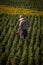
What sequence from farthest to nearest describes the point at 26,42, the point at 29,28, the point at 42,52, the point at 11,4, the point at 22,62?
1. the point at 11,4
2. the point at 29,28
3. the point at 26,42
4. the point at 42,52
5. the point at 22,62

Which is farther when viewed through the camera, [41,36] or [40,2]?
[40,2]

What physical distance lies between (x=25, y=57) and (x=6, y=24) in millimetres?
3229

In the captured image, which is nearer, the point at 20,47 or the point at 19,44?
the point at 20,47

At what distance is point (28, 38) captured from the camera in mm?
6223

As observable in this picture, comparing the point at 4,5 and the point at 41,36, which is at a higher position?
the point at 4,5

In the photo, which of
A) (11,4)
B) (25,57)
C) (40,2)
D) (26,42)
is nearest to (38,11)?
(40,2)

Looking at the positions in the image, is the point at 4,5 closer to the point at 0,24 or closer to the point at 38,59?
the point at 0,24

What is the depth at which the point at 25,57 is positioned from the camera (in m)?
4.97

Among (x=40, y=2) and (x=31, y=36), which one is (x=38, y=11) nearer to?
(x=40, y=2)

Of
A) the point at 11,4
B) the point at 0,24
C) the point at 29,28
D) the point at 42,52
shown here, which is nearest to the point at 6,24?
the point at 0,24

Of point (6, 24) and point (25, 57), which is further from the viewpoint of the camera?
point (6, 24)

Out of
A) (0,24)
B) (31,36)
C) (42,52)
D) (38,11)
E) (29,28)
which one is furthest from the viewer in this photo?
(38,11)

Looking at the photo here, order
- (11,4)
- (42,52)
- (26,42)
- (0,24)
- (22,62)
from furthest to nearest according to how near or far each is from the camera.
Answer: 1. (11,4)
2. (0,24)
3. (26,42)
4. (42,52)
5. (22,62)

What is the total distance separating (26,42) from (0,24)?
2.35 meters
